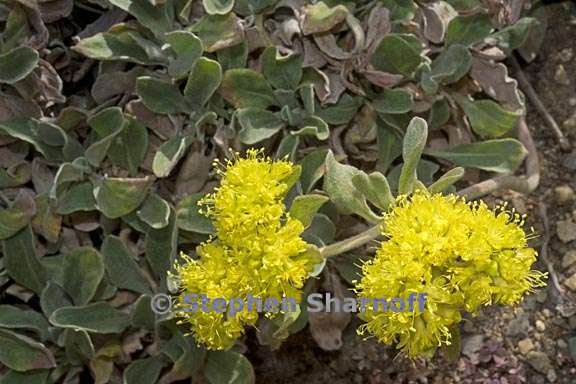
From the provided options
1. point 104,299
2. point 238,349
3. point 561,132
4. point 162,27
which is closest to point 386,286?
point 238,349

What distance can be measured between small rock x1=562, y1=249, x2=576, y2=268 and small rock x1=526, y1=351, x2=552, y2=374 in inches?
8.5

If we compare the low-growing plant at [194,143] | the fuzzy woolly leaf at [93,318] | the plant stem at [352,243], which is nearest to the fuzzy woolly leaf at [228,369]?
the low-growing plant at [194,143]

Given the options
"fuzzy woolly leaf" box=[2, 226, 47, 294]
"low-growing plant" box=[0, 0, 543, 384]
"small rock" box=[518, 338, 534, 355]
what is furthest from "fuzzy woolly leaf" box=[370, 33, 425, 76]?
"fuzzy woolly leaf" box=[2, 226, 47, 294]

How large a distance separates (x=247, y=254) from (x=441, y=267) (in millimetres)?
310

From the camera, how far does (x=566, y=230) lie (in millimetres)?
1995

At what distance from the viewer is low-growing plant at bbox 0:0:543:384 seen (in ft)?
5.29

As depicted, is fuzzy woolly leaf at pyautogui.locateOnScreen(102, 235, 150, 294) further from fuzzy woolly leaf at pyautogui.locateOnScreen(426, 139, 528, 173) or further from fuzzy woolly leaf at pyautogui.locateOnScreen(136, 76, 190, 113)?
fuzzy woolly leaf at pyautogui.locateOnScreen(426, 139, 528, 173)

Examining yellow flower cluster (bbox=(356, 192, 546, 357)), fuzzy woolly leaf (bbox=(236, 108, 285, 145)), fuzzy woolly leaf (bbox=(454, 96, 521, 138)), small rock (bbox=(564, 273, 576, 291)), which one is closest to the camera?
yellow flower cluster (bbox=(356, 192, 546, 357))

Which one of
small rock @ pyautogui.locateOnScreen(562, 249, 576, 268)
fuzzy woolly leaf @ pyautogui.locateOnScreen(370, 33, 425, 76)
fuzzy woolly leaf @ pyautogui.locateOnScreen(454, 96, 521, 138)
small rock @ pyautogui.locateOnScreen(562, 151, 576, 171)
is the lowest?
small rock @ pyautogui.locateOnScreen(562, 249, 576, 268)

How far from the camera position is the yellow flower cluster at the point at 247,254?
1.38m

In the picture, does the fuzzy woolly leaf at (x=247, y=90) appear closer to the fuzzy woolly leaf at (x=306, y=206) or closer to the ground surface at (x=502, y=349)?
the fuzzy woolly leaf at (x=306, y=206)

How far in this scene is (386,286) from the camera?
1.33m

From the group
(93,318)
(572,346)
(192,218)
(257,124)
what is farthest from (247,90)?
(572,346)

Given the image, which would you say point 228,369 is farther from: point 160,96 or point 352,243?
point 160,96
